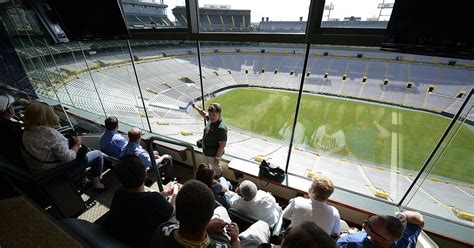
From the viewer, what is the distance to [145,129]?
11.8 ft

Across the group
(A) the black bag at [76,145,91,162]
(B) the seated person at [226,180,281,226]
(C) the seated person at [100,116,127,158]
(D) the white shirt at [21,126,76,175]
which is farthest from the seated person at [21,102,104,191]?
(B) the seated person at [226,180,281,226]

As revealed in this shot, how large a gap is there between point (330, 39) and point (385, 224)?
4.46 feet

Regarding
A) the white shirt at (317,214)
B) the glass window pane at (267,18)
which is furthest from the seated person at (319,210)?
the glass window pane at (267,18)

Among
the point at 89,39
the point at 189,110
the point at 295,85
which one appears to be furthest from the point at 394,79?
the point at 89,39

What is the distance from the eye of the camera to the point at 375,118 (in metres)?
13.9

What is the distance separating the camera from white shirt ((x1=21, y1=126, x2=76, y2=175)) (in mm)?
1711

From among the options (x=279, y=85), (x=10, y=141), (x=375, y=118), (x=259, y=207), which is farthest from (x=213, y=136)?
(x=279, y=85)

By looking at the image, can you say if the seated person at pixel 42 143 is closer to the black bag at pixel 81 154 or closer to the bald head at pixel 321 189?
the black bag at pixel 81 154

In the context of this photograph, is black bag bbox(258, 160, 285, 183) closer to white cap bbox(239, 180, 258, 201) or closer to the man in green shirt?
the man in green shirt

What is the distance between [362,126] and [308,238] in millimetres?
14379

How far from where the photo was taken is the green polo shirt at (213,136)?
90.2 inches

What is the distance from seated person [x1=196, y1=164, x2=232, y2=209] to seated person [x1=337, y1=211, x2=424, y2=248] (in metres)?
1.05

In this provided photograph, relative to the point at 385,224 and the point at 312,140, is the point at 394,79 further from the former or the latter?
the point at 385,224

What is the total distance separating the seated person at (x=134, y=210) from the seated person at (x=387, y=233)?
52.0 inches
